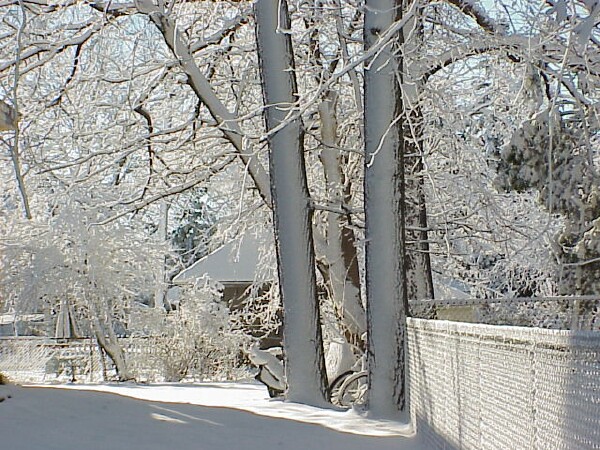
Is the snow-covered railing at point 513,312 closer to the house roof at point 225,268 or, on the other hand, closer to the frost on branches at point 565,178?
the frost on branches at point 565,178

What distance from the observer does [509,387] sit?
15.8ft

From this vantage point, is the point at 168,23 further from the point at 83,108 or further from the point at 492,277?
the point at 492,277

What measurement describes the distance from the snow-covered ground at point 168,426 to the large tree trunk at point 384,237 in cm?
55

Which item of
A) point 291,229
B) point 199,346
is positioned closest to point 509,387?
point 291,229

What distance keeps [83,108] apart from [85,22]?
1.61m

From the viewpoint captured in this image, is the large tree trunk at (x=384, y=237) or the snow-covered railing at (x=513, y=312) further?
the large tree trunk at (x=384, y=237)

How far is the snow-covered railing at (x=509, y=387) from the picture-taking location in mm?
3684

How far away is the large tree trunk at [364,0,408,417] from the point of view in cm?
962

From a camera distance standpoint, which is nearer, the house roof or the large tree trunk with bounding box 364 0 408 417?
the large tree trunk with bounding box 364 0 408 417

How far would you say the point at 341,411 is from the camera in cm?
1045

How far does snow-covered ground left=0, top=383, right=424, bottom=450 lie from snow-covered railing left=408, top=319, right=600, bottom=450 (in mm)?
1086

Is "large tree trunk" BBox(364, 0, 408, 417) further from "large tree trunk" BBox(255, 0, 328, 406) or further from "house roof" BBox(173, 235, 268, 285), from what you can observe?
"house roof" BBox(173, 235, 268, 285)

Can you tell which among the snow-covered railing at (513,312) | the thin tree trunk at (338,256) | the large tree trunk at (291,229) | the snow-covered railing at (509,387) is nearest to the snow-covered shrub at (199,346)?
the thin tree trunk at (338,256)

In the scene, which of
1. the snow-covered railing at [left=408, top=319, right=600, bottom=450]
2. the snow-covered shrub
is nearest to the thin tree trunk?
the snow-covered railing at [left=408, top=319, right=600, bottom=450]
